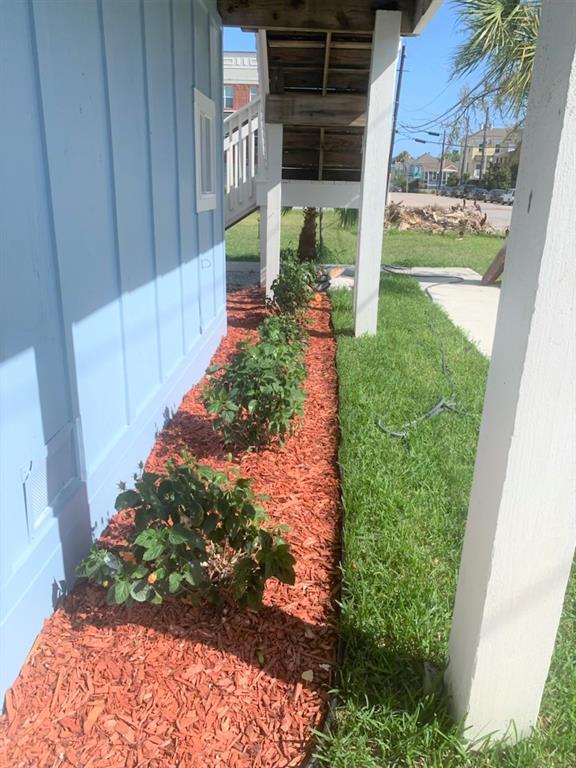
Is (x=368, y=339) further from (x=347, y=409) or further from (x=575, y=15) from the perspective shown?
(x=575, y=15)

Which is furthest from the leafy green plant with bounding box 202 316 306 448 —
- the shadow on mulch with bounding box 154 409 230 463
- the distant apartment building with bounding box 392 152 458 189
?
the distant apartment building with bounding box 392 152 458 189

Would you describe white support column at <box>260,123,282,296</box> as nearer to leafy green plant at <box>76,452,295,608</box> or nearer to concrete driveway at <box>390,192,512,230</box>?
leafy green plant at <box>76,452,295,608</box>

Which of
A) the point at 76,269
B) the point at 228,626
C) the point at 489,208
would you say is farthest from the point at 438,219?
the point at 228,626

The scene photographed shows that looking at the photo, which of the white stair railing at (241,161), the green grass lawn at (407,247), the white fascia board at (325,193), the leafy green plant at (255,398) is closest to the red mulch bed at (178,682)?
the leafy green plant at (255,398)

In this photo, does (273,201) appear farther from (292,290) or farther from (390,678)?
(390,678)

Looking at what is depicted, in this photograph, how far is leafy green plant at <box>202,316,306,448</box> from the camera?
11.6 ft

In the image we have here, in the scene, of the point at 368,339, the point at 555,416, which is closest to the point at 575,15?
the point at 555,416

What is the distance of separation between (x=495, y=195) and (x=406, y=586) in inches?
2205

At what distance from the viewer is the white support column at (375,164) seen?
17.4 feet

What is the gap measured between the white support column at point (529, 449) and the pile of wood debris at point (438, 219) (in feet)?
66.9

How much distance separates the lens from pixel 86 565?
2162 millimetres

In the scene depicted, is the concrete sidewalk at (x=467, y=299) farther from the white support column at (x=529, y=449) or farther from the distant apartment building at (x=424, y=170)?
the distant apartment building at (x=424, y=170)

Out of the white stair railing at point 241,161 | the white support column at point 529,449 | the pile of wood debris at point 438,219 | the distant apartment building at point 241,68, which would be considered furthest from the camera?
the distant apartment building at point 241,68

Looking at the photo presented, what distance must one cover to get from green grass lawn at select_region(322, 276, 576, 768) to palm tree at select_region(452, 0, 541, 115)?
598cm
